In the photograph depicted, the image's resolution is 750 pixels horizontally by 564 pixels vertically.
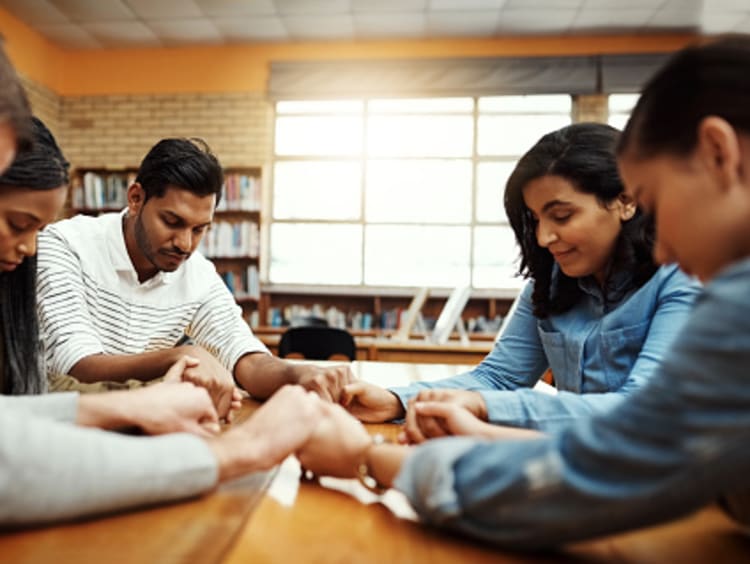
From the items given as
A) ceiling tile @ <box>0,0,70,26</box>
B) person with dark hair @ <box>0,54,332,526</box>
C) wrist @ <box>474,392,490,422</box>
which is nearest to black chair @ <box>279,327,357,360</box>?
person with dark hair @ <box>0,54,332,526</box>

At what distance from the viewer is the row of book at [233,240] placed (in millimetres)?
6004

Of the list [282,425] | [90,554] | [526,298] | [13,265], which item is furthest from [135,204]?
[90,554]

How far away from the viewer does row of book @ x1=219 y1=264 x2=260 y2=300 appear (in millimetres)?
6027

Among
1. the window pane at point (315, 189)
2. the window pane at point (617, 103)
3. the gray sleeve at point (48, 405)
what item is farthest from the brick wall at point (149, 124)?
the gray sleeve at point (48, 405)

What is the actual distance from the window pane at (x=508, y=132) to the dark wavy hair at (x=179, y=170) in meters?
4.73

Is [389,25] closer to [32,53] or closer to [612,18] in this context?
[612,18]

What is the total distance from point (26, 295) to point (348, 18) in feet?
15.9

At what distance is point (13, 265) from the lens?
1.25m

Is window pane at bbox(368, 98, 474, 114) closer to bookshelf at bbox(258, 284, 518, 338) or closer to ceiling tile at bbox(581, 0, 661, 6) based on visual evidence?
ceiling tile at bbox(581, 0, 661, 6)

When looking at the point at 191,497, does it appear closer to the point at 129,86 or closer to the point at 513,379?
the point at 513,379

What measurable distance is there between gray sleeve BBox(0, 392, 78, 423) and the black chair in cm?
284

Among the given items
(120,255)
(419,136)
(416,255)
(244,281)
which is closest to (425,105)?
(419,136)

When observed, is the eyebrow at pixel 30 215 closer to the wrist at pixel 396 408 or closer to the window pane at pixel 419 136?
the wrist at pixel 396 408

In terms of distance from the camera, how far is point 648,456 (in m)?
0.52
